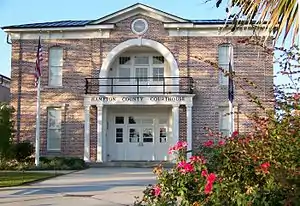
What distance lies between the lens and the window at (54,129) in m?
30.1

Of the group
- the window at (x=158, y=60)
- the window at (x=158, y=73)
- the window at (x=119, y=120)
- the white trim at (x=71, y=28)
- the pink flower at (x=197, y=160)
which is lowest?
the pink flower at (x=197, y=160)

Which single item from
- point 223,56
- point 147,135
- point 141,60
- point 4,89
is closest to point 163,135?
point 147,135

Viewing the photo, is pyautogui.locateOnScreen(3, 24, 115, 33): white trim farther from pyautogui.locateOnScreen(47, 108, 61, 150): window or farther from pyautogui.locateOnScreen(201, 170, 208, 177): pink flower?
pyautogui.locateOnScreen(201, 170, 208, 177): pink flower

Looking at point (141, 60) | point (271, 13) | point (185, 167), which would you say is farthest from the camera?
point (141, 60)

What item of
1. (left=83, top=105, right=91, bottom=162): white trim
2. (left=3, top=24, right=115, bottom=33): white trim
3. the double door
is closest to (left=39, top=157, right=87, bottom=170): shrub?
(left=83, top=105, right=91, bottom=162): white trim

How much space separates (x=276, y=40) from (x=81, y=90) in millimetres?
25645

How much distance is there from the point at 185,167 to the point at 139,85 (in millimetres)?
24170

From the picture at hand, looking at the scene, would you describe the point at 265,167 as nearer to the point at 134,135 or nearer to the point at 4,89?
the point at 134,135

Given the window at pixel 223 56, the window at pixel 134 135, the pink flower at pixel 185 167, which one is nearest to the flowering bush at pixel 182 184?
the pink flower at pixel 185 167

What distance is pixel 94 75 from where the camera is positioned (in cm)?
3019

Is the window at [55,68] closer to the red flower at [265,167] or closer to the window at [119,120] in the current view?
the window at [119,120]

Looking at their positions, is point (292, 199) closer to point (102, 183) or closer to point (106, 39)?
point (102, 183)

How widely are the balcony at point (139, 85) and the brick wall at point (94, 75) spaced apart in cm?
48

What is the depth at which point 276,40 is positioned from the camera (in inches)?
196
